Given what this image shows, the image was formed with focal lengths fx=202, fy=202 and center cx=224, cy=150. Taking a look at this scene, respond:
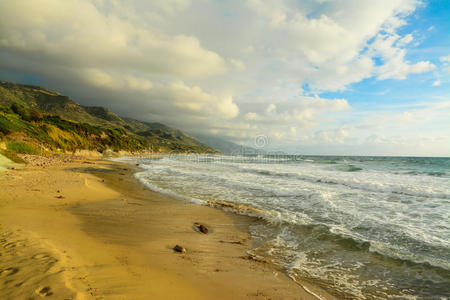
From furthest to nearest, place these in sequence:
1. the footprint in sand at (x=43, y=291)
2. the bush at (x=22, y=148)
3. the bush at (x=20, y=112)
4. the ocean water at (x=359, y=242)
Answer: the bush at (x=20, y=112) < the bush at (x=22, y=148) < the ocean water at (x=359, y=242) < the footprint in sand at (x=43, y=291)

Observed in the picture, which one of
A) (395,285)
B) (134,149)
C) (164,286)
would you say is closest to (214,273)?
(164,286)

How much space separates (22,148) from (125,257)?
109 ft

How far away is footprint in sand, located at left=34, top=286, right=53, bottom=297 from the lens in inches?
107

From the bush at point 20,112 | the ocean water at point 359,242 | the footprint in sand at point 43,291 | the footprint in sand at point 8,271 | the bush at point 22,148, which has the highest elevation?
the bush at point 20,112

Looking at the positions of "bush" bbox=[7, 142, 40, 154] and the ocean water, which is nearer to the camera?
the ocean water

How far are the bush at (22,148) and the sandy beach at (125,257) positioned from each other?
23.1 meters

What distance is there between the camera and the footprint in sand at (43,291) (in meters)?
2.72

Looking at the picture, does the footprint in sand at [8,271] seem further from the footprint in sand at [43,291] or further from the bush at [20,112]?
Result: the bush at [20,112]

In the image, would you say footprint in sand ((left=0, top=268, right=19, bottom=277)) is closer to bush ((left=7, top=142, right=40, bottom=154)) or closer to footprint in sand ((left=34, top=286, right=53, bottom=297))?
footprint in sand ((left=34, top=286, right=53, bottom=297))

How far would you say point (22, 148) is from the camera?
26.7 metres

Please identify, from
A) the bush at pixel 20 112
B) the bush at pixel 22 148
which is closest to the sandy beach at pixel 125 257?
the bush at pixel 22 148

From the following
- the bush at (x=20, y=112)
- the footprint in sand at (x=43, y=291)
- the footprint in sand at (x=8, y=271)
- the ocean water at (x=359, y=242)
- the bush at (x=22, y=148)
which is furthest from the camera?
the bush at (x=20, y=112)

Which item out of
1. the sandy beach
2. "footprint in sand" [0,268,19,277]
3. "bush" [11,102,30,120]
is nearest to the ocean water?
the sandy beach

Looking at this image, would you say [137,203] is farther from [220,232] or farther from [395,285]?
[395,285]
